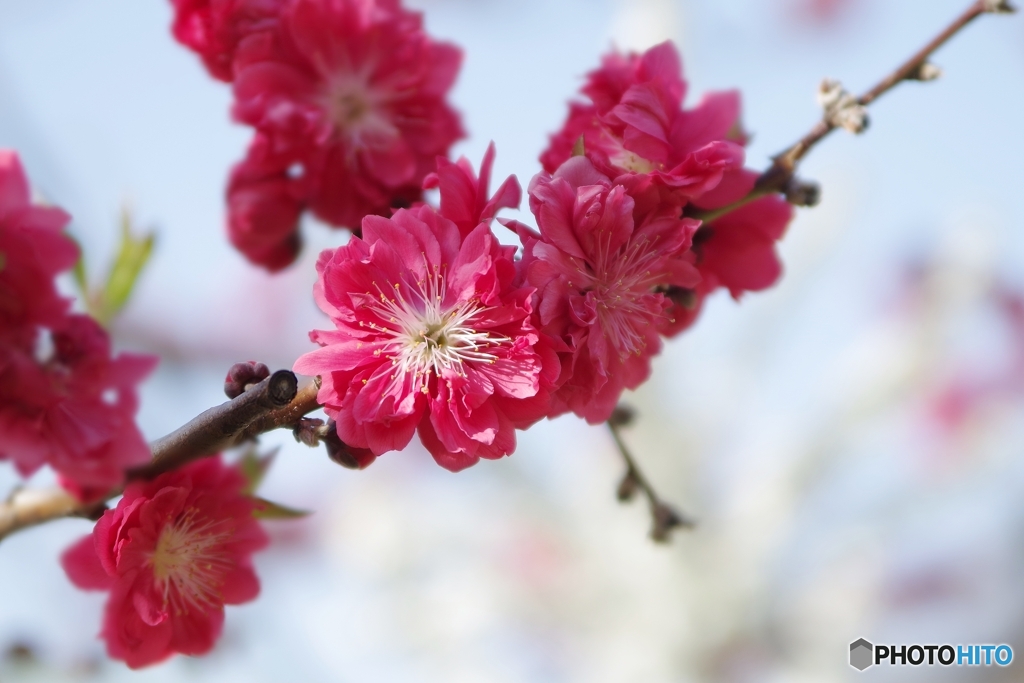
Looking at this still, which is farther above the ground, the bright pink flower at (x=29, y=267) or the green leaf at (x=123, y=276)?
the green leaf at (x=123, y=276)

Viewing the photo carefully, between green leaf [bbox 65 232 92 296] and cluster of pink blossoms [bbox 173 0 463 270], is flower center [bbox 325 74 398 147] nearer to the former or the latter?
cluster of pink blossoms [bbox 173 0 463 270]

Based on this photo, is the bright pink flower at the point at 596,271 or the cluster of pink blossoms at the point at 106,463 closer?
the cluster of pink blossoms at the point at 106,463

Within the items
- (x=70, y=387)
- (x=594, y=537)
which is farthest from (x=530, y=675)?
(x=70, y=387)

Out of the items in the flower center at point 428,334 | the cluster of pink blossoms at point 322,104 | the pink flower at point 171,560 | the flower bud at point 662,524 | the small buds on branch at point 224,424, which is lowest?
the pink flower at point 171,560

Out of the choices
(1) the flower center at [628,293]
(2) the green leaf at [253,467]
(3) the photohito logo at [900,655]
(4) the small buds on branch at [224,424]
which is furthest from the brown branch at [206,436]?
(3) the photohito logo at [900,655]

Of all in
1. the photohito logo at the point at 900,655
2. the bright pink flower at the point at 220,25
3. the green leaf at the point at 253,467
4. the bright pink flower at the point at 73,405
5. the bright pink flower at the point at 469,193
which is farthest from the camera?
the photohito logo at the point at 900,655

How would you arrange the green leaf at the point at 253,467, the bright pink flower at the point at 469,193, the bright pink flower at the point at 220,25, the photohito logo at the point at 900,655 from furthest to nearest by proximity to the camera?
the photohito logo at the point at 900,655
the bright pink flower at the point at 220,25
the green leaf at the point at 253,467
the bright pink flower at the point at 469,193

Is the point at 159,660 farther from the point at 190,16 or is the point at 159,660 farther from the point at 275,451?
the point at 190,16

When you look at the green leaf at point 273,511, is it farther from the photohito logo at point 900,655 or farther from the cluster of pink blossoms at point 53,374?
the photohito logo at point 900,655

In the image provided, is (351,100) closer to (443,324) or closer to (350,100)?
(350,100)
